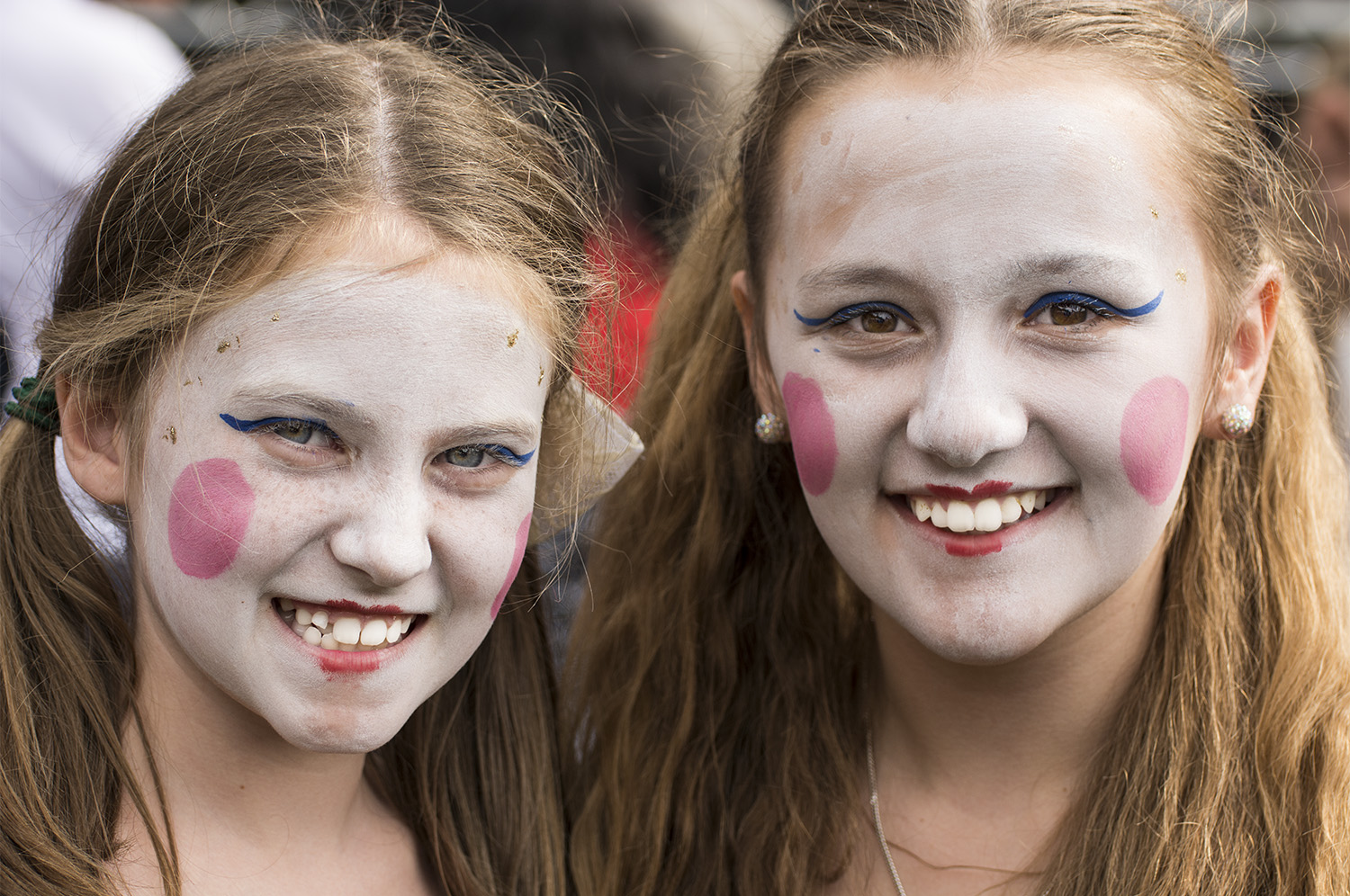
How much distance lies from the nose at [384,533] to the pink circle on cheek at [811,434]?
0.62 metres

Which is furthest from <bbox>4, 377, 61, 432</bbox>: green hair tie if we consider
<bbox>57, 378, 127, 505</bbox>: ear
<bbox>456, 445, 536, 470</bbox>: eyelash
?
<bbox>456, 445, 536, 470</bbox>: eyelash

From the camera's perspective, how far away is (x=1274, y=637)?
2.20 metres

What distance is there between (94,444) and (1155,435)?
153 centimetres

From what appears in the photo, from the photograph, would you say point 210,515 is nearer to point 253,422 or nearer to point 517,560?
point 253,422

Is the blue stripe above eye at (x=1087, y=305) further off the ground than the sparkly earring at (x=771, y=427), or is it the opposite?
the blue stripe above eye at (x=1087, y=305)

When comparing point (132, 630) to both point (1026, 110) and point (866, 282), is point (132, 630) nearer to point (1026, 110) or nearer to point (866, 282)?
point (866, 282)

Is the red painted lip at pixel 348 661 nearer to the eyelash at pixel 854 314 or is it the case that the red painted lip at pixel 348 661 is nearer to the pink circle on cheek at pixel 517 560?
the pink circle on cheek at pixel 517 560

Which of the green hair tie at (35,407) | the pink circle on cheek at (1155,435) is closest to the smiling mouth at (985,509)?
the pink circle on cheek at (1155,435)

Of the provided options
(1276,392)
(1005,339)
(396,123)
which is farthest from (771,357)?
(1276,392)

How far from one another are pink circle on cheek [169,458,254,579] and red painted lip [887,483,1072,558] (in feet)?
3.18

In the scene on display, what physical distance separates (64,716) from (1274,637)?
1.85 m

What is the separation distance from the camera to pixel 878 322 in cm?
204

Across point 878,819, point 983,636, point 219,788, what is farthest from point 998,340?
point 219,788

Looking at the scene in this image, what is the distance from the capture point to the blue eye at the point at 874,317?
201 cm
